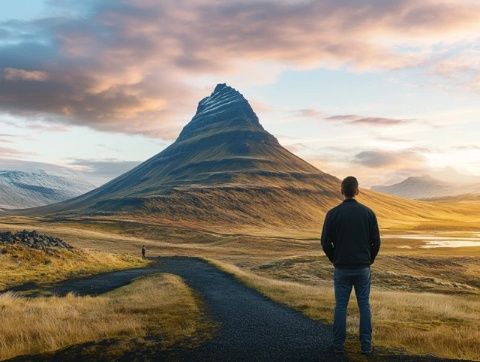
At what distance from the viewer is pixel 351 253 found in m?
12.1

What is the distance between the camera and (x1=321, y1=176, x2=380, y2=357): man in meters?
12.2

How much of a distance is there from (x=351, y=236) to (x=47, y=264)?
148 feet

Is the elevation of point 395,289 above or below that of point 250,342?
below

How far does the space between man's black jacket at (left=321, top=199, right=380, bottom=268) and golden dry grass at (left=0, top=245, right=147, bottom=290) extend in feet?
109

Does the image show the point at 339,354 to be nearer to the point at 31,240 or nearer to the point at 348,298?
the point at 348,298

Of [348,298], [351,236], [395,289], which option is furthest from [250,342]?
[395,289]

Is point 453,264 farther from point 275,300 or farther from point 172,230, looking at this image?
point 172,230

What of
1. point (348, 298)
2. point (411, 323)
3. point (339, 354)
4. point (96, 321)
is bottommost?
point (96, 321)

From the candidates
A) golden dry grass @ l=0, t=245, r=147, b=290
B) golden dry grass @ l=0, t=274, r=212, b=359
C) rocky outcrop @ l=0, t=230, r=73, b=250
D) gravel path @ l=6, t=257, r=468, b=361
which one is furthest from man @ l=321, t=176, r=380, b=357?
rocky outcrop @ l=0, t=230, r=73, b=250

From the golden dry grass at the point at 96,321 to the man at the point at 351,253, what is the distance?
512 centimetres

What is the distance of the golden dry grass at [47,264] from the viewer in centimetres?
4272

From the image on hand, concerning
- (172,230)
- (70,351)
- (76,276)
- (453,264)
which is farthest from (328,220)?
(172,230)

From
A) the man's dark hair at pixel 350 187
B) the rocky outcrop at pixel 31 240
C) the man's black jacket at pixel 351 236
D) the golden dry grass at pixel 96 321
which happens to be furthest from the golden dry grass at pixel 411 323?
the rocky outcrop at pixel 31 240

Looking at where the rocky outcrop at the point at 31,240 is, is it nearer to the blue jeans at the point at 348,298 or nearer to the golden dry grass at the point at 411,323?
the golden dry grass at the point at 411,323
